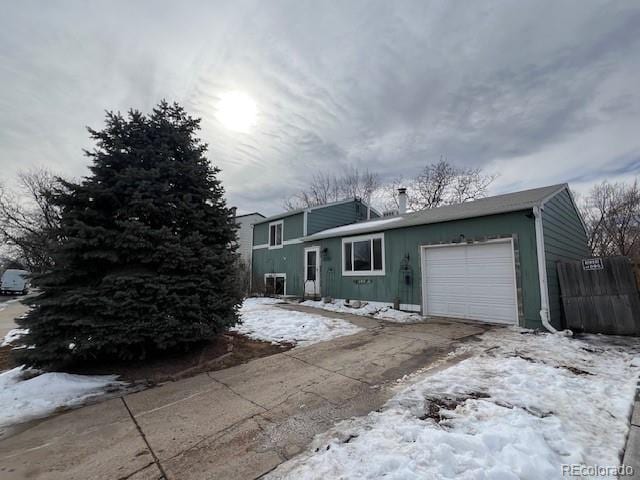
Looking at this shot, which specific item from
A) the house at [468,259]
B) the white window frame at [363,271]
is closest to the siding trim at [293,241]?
the house at [468,259]

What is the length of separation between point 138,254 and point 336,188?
2209 centimetres

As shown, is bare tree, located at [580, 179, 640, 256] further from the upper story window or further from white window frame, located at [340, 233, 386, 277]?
the upper story window

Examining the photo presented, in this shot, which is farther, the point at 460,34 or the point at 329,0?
the point at 460,34

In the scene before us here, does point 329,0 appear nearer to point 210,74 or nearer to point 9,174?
point 210,74

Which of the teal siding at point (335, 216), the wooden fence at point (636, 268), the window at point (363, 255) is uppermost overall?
the teal siding at point (335, 216)

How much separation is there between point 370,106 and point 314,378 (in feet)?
29.0

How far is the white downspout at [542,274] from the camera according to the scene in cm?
635

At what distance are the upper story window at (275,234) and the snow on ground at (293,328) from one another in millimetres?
6917

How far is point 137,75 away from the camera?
250 inches

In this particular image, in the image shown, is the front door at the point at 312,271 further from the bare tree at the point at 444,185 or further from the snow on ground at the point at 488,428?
the bare tree at the point at 444,185

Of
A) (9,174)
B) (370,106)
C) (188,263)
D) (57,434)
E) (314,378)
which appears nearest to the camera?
(57,434)

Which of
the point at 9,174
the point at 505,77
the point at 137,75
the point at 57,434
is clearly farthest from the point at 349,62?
the point at 9,174

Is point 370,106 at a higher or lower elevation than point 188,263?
higher

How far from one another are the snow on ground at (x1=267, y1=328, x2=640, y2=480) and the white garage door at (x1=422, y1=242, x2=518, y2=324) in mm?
2952
